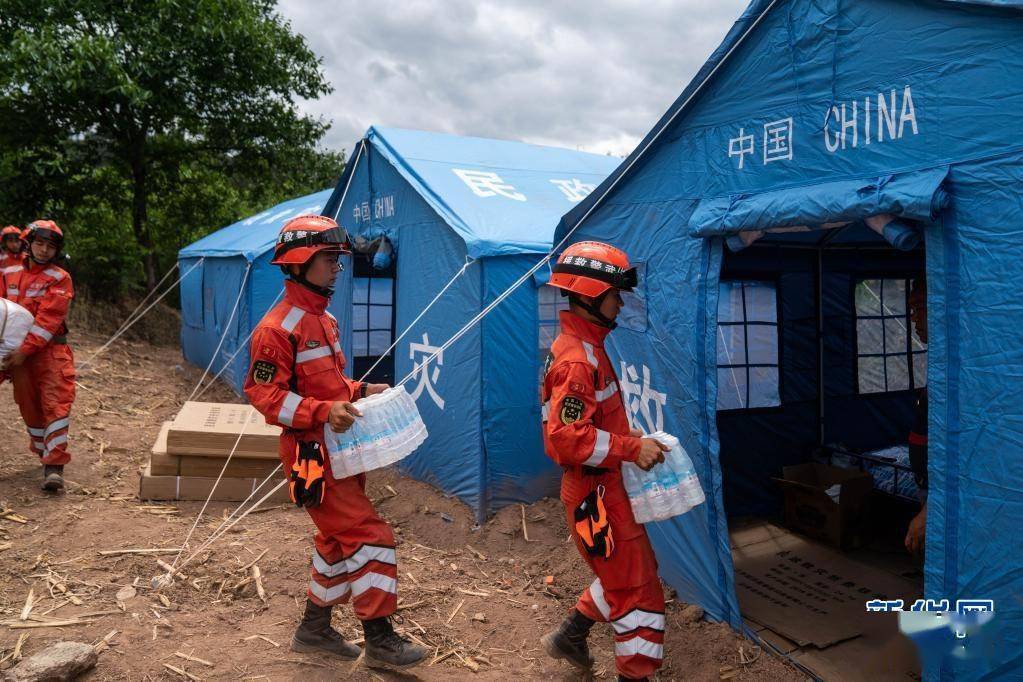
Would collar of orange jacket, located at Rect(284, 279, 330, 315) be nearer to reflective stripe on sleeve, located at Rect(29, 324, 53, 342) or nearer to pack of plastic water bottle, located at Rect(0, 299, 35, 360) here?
pack of plastic water bottle, located at Rect(0, 299, 35, 360)

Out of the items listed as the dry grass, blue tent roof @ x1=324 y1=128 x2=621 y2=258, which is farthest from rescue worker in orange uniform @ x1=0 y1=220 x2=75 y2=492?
the dry grass

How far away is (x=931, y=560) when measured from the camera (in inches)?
114

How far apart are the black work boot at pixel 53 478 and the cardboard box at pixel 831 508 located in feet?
19.1

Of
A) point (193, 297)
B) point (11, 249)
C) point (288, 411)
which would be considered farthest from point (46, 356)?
point (193, 297)

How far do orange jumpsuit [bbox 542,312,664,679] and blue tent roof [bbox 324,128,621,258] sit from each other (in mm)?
2693

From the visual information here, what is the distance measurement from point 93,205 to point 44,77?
119 inches

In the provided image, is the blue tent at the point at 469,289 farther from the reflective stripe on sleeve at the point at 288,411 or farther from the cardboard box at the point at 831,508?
the reflective stripe on sleeve at the point at 288,411

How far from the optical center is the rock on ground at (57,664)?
3248 millimetres

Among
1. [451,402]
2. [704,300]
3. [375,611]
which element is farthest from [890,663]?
[451,402]

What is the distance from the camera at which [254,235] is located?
1145 centimetres

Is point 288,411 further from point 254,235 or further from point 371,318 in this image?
point 254,235

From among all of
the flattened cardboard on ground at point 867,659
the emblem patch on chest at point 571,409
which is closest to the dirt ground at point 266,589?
the flattened cardboard on ground at point 867,659

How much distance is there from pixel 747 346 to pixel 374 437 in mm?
3769

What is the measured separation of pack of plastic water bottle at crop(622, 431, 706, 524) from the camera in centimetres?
323
